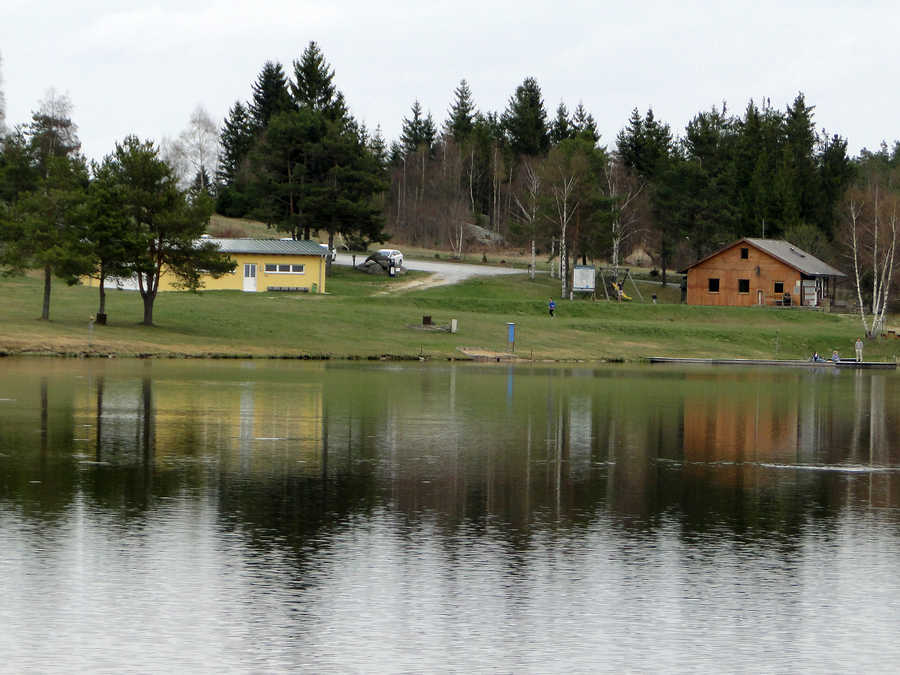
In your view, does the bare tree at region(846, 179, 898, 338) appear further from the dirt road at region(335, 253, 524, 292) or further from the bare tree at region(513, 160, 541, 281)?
the dirt road at region(335, 253, 524, 292)

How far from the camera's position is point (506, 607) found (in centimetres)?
1444

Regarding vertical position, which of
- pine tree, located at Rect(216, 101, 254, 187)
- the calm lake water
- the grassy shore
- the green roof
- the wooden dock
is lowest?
the calm lake water

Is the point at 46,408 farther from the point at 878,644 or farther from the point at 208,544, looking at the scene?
the point at 878,644

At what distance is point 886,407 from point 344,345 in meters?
32.5

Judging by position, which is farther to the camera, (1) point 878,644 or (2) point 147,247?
(2) point 147,247

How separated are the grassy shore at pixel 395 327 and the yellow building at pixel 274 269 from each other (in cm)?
272

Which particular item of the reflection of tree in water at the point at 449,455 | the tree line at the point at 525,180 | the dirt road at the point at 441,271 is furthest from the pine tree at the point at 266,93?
the reflection of tree in water at the point at 449,455

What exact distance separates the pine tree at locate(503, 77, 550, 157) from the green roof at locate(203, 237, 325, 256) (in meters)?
74.1

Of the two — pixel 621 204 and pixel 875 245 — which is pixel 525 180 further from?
pixel 875 245

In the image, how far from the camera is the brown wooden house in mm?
108750

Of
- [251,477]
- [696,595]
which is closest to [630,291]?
[251,477]

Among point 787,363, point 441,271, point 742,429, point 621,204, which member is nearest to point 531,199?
point 441,271

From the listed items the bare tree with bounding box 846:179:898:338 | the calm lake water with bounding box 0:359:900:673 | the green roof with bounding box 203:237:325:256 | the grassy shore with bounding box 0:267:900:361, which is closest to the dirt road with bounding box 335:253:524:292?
the grassy shore with bounding box 0:267:900:361

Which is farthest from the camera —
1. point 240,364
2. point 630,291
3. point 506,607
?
point 630,291
